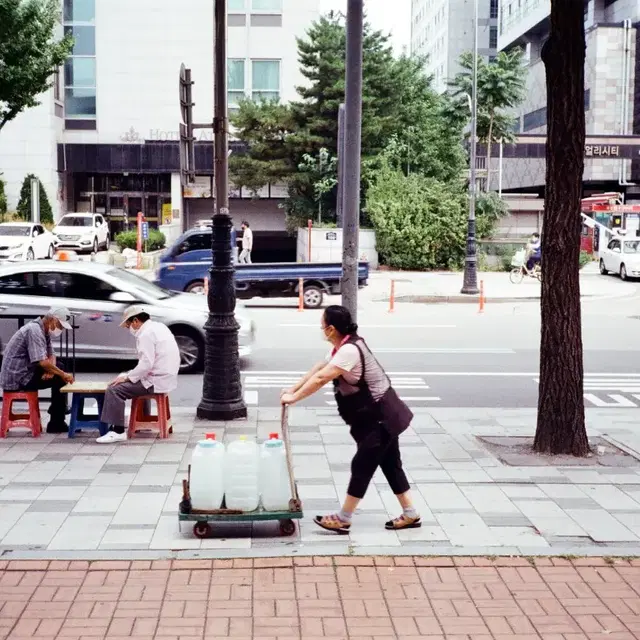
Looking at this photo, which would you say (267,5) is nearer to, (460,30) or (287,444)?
(287,444)

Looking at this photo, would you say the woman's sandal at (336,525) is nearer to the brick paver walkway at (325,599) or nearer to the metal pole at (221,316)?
the brick paver walkway at (325,599)

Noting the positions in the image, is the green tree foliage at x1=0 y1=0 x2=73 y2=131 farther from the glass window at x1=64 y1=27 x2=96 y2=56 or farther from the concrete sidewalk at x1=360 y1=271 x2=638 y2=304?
the glass window at x1=64 y1=27 x2=96 y2=56

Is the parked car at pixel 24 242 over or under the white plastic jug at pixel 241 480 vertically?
over

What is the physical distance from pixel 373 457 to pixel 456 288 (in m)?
23.6

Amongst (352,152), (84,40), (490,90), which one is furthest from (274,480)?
(84,40)

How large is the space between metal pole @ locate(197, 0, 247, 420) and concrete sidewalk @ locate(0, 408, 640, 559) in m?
0.31

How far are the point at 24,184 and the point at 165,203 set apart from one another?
781cm

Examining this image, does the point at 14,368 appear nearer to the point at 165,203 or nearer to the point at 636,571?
the point at 636,571

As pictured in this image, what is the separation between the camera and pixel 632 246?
3478 centimetres

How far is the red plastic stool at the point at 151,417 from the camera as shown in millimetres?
9680

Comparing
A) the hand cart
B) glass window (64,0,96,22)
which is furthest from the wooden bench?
glass window (64,0,96,22)

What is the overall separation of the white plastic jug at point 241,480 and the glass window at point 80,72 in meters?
44.9

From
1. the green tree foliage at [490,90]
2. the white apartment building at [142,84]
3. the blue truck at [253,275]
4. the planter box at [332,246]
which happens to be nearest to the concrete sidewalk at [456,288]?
the planter box at [332,246]

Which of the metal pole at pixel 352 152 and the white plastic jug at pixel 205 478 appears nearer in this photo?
A: the white plastic jug at pixel 205 478
